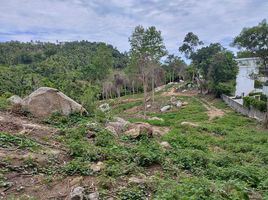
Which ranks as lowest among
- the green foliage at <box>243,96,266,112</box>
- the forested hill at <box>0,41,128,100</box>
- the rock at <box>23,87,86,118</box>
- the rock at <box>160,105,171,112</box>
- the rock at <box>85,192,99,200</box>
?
the rock at <box>160,105,171,112</box>

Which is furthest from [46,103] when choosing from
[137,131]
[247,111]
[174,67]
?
[174,67]

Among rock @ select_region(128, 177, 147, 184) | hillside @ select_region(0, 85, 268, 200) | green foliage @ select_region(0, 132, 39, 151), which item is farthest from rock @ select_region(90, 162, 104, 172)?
green foliage @ select_region(0, 132, 39, 151)

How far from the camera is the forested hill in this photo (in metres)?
20.1

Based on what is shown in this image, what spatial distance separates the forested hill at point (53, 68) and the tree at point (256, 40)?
1111cm

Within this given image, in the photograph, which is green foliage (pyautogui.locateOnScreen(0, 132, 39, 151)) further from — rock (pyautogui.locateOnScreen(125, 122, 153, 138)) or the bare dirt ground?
rock (pyautogui.locateOnScreen(125, 122, 153, 138))

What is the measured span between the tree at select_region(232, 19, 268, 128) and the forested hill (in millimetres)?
11113

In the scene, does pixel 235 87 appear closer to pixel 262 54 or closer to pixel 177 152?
pixel 262 54

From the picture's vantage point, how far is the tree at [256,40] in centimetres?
1806

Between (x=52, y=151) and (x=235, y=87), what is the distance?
3154 cm

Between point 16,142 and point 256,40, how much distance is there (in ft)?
56.7

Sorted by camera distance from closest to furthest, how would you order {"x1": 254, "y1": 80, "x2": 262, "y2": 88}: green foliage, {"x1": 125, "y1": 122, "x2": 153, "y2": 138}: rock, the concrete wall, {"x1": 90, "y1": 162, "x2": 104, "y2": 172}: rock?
{"x1": 90, "y1": 162, "x2": 104, "y2": 172}: rock, {"x1": 125, "y1": 122, "x2": 153, "y2": 138}: rock, the concrete wall, {"x1": 254, "y1": 80, "x2": 262, "y2": 88}: green foliage

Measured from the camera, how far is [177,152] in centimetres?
799

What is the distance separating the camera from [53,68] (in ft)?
142

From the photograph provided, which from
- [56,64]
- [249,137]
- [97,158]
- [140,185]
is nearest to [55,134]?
[97,158]
